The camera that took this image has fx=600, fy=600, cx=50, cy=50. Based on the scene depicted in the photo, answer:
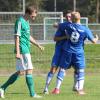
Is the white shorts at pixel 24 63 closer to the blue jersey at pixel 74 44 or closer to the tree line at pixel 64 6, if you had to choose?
the blue jersey at pixel 74 44

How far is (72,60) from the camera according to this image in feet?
43.5

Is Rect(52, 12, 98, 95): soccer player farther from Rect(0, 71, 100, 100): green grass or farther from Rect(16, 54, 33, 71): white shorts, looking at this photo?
Rect(16, 54, 33, 71): white shorts

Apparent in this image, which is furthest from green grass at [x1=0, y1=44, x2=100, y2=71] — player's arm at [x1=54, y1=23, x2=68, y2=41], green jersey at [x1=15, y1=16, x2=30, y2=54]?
green jersey at [x1=15, y1=16, x2=30, y2=54]

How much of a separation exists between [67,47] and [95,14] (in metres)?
59.8

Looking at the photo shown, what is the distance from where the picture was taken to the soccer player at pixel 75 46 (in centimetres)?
1305

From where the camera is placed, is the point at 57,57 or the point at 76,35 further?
the point at 57,57

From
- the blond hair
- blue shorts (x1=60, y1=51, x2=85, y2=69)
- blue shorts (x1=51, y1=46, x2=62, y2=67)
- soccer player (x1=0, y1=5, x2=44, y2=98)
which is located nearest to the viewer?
soccer player (x1=0, y1=5, x2=44, y2=98)

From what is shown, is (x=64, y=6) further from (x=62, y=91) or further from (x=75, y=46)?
(x=75, y=46)

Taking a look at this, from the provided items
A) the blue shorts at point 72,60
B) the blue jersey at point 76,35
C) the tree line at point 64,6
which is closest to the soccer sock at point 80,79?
the blue shorts at point 72,60

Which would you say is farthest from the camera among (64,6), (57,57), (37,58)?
(64,6)

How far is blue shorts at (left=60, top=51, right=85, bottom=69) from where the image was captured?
13.2m

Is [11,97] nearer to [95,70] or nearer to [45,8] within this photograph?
[95,70]

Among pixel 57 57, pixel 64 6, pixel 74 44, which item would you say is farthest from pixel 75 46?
pixel 64 6

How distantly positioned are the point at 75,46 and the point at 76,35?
0.86 ft
